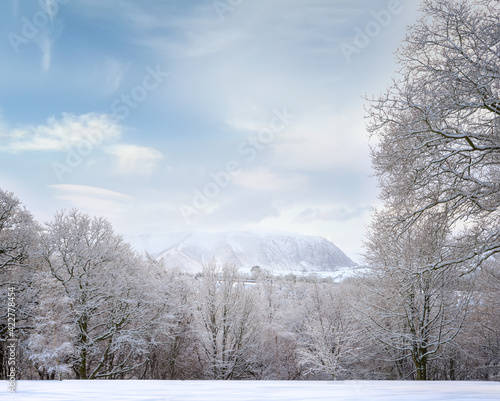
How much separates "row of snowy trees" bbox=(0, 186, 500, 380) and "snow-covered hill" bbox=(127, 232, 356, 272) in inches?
→ 3392

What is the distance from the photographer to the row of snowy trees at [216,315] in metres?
13.0

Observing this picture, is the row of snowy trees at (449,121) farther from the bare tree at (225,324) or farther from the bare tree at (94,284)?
the bare tree at (225,324)

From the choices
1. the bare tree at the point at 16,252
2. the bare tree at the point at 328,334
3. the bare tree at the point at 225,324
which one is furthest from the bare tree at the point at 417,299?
the bare tree at the point at 16,252

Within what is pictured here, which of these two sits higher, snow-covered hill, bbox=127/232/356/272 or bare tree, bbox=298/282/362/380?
snow-covered hill, bbox=127/232/356/272

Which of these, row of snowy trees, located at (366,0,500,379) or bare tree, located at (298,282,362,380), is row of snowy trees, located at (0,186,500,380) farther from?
row of snowy trees, located at (366,0,500,379)

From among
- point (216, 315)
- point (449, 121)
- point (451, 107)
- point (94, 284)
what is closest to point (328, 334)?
point (216, 315)

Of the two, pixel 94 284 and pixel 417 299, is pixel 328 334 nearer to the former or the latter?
pixel 417 299

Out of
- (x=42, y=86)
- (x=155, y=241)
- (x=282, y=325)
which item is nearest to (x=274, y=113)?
(x=42, y=86)

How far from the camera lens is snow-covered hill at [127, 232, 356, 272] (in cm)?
12712

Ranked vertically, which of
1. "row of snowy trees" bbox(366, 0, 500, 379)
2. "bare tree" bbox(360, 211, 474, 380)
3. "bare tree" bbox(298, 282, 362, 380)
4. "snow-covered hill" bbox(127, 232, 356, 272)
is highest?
"snow-covered hill" bbox(127, 232, 356, 272)

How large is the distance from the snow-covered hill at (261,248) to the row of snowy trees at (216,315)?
86166mm

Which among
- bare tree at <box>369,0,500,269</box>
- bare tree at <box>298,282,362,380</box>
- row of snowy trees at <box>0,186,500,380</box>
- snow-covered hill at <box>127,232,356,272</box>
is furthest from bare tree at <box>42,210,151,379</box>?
snow-covered hill at <box>127,232,356,272</box>

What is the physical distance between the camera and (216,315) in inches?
1024

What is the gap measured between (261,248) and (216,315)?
14659 cm
